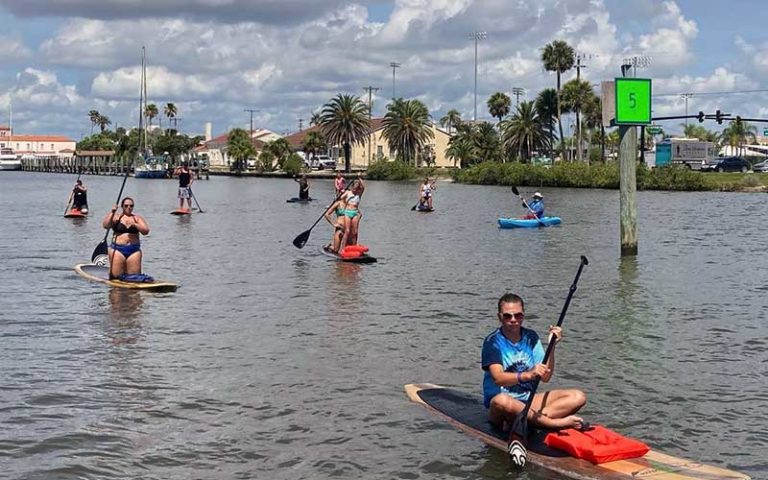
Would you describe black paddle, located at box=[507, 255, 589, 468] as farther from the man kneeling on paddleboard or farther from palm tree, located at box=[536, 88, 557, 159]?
palm tree, located at box=[536, 88, 557, 159]

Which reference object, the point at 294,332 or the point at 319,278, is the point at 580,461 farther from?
the point at 319,278

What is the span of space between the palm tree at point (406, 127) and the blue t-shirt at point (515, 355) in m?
118

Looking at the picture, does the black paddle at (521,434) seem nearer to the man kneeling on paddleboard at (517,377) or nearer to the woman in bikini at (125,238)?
the man kneeling on paddleboard at (517,377)

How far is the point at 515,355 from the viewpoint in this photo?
8930 mm

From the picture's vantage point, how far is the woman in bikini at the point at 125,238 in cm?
1800

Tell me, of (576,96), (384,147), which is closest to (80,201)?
(576,96)

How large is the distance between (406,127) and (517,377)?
119m

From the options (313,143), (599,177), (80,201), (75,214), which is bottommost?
(75,214)

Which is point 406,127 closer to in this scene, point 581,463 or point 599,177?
point 599,177

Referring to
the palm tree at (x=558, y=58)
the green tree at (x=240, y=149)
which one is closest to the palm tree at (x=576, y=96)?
the palm tree at (x=558, y=58)

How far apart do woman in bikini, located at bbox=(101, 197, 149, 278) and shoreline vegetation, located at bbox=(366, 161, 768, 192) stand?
2442 inches

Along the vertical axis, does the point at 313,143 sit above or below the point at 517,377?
above

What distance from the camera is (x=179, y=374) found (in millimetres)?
12289

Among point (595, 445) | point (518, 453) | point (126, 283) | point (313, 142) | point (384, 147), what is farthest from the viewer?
point (313, 142)
